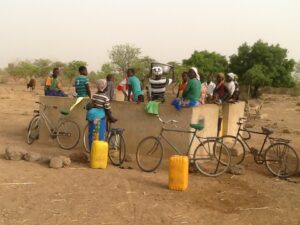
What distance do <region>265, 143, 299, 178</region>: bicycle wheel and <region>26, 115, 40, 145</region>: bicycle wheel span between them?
5.67m

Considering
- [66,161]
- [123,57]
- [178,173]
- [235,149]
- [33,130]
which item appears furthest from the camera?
[123,57]

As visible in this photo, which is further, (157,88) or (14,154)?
(157,88)

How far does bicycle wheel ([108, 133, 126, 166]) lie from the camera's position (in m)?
8.80

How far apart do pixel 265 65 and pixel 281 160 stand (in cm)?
2787

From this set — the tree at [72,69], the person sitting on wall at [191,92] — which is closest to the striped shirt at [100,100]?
the person sitting on wall at [191,92]

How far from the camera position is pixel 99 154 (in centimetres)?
831

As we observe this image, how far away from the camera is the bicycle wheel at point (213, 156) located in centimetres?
829

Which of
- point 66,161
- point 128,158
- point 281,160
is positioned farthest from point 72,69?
point 281,160

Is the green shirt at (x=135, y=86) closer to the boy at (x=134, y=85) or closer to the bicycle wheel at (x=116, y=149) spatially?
the boy at (x=134, y=85)

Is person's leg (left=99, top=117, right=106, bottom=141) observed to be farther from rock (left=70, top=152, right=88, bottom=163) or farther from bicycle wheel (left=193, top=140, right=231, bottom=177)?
bicycle wheel (left=193, top=140, right=231, bottom=177)

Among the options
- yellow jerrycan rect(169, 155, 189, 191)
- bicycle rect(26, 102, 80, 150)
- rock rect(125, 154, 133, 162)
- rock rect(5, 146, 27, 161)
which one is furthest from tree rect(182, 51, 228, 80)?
yellow jerrycan rect(169, 155, 189, 191)

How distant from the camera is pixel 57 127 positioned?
10.8 m

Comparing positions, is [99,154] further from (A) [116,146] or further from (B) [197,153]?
(B) [197,153]

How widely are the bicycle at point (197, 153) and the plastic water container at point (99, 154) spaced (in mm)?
618
